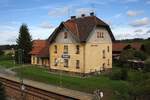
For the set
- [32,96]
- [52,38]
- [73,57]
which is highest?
[52,38]

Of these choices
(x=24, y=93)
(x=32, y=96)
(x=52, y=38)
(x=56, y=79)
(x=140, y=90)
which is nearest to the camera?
(x=140, y=90)

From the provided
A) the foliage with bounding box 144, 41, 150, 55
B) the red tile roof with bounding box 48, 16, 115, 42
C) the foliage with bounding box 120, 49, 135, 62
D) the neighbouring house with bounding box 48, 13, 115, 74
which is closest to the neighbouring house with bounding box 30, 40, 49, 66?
the neighbouring house with bounding box 48, 13, 115, 74

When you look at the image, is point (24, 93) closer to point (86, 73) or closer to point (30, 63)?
point (86, 73)

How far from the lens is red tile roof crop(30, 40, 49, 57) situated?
63.5 meters

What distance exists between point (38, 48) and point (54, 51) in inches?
587

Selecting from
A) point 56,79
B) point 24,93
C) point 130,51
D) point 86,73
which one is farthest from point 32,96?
point 130,51

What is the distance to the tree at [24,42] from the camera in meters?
71.7

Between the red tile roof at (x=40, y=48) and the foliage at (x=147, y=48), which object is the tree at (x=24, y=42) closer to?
the red tile roof at (x=40, y=48)

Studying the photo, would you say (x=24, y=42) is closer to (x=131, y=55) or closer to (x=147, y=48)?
(x=131, y=55)

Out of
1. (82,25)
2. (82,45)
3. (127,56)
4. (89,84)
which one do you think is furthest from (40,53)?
(89,84)

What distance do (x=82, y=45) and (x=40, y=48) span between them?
22.6m

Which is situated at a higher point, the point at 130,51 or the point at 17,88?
the point at 130,51

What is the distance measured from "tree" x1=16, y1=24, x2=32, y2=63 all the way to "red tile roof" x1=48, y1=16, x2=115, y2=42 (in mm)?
20357

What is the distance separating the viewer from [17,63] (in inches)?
2881
